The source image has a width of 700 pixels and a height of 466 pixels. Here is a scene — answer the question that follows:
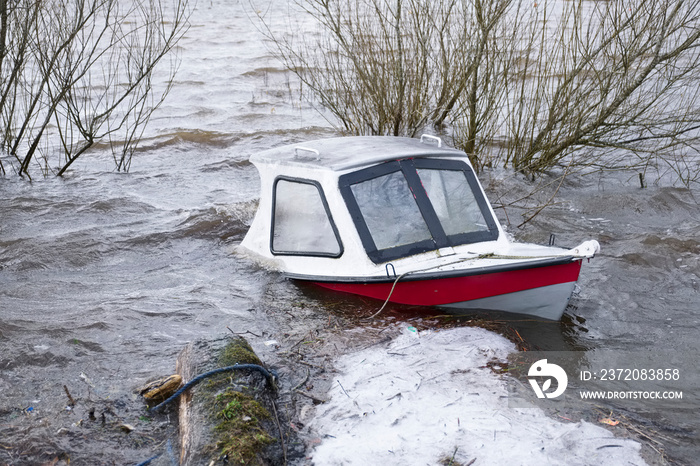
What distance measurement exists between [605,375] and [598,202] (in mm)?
5009

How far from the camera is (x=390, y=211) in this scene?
20.3 ft

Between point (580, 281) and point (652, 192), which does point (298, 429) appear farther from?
point (652, 192)

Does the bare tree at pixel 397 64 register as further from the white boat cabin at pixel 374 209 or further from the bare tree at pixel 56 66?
the white boat cabin at pixel 374 209

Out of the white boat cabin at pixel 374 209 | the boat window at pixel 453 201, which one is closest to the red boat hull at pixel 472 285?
the white boat cabin at pixel 374 209

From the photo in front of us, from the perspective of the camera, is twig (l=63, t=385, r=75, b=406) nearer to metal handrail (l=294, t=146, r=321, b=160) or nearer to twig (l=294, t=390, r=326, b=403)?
twig (l=294, t=390, r=326, b=403)

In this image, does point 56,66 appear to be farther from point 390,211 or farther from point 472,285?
point 472,285

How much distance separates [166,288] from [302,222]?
5.72 feet

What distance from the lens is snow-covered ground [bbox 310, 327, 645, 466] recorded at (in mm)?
3955

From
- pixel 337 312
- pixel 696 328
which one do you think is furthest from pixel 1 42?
pixel 696 328

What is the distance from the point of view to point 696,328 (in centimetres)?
606

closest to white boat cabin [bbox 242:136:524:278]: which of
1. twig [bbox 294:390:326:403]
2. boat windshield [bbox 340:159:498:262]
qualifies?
boat windshield [bbox 340:159:498:262]

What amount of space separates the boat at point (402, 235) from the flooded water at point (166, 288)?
1.15 ft

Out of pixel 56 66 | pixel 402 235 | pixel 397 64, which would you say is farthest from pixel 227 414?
pixel 56 66

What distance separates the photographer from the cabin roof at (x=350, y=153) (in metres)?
6.26
